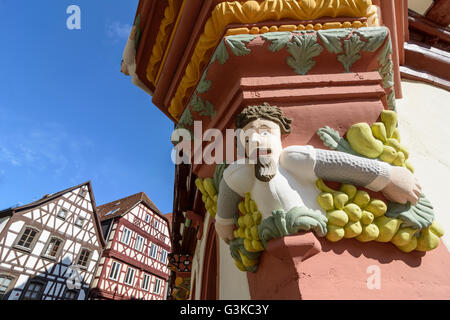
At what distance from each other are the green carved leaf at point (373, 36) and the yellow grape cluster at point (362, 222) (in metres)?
0.83

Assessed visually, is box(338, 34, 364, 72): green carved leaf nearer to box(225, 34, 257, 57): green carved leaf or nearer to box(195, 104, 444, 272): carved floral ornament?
box(195, 104, 444, 272): carved floral ornament

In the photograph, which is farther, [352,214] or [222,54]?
[222,54]

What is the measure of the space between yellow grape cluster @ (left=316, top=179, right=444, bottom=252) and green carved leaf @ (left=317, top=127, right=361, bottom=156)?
0.20 m

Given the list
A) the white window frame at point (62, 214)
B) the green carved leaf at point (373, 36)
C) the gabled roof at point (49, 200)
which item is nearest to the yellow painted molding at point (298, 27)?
the green carved leaf at point (373, 36)

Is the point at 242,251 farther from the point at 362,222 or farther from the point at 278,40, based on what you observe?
the point at 278,40

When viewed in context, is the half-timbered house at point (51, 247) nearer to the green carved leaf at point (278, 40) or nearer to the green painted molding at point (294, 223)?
the green painted molding at point (294, 223)

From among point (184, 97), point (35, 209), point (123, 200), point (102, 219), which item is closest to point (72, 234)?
point (35, 209)

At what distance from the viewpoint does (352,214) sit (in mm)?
1271

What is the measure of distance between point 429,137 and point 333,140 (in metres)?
1.51

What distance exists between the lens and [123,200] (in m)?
21.5

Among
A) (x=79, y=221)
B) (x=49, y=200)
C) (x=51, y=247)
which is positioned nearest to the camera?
(x=51, y=247)

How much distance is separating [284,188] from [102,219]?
18.8 meters

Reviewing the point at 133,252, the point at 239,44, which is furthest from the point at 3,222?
the point at 239,44
